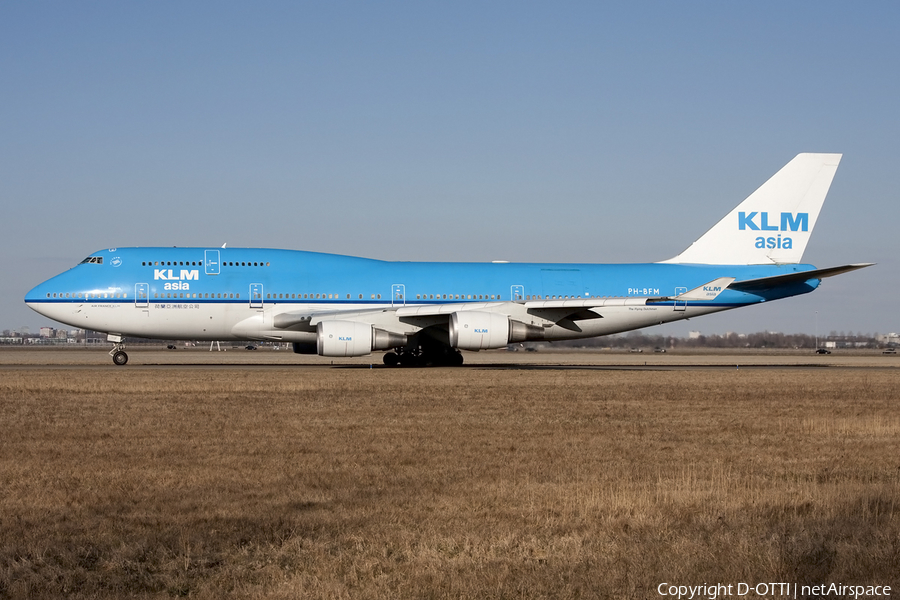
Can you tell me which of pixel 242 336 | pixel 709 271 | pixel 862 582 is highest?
pixel 709 271

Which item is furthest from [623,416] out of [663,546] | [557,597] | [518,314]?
[518,314]

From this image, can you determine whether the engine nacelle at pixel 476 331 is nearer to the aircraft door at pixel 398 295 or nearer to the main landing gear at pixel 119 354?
the aircraft door at pixel 398 295

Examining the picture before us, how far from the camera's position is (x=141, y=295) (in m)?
32.0

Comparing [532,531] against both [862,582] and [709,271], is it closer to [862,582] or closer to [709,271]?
[862,582]

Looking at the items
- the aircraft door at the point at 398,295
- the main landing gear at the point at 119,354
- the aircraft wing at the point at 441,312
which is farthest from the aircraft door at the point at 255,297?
the main landing gear at the point at 119,354

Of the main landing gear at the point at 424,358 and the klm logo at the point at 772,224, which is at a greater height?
the klm logo at the point at 772,224

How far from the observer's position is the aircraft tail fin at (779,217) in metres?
37.3

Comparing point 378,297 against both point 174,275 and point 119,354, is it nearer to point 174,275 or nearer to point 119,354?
point 174,275

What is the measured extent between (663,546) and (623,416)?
31.5 feet

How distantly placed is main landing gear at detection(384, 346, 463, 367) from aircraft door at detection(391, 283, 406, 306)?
5.86 ft

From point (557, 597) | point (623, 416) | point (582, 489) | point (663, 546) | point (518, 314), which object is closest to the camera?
point (557, 597)

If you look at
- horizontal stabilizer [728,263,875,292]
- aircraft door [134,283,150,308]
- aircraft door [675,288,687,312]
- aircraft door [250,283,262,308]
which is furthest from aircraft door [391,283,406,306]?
horizontal stabilizer [728,263,875,292]

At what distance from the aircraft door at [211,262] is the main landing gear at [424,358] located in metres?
7.35

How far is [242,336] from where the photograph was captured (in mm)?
32750
